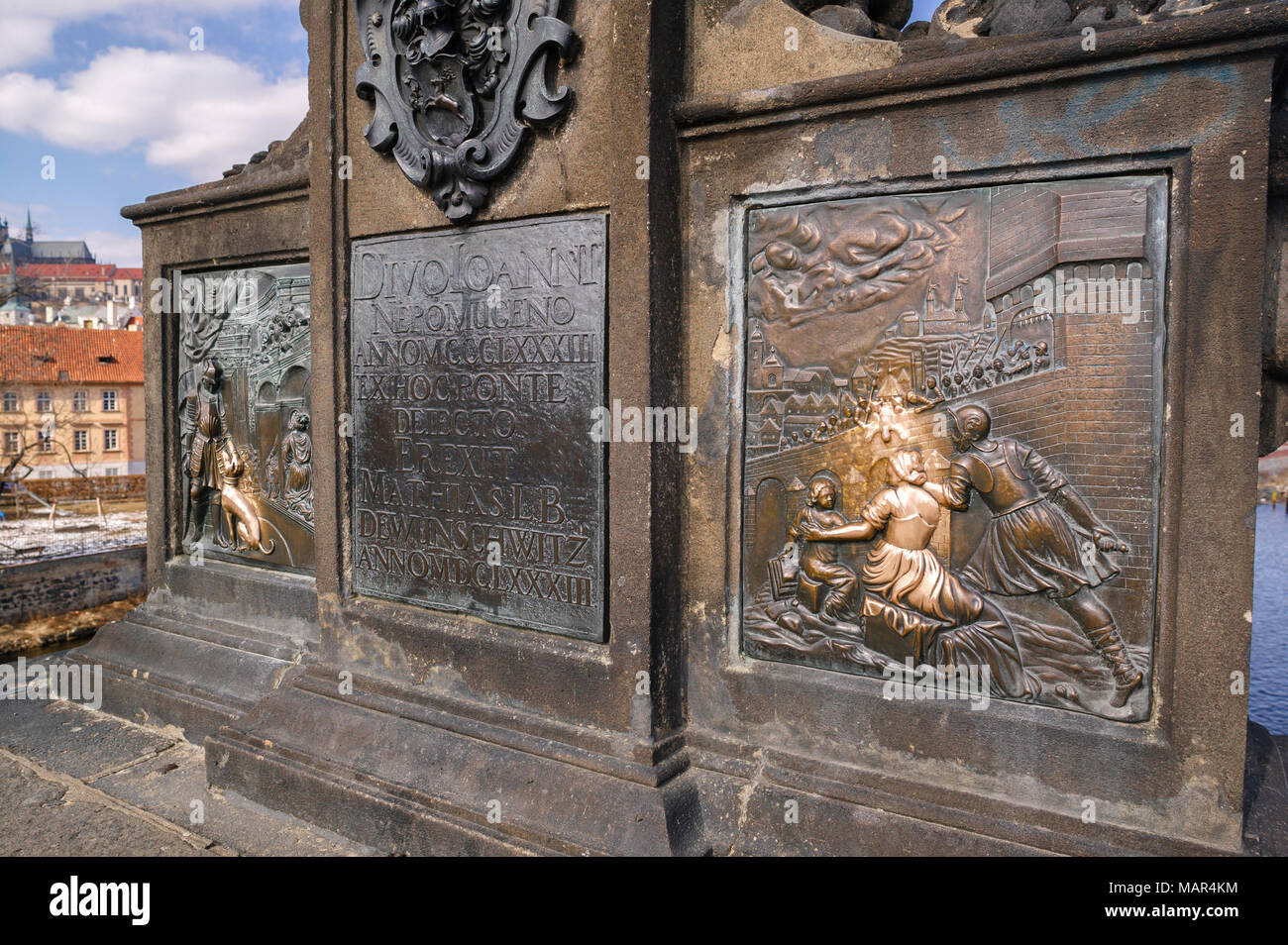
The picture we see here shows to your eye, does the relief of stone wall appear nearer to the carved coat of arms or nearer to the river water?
the carved coat of arms

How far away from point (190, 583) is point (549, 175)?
3670 millimetres

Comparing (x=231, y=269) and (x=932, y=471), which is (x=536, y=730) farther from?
(x=231, y=269)

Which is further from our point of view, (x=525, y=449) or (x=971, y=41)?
(x=525, y=449)

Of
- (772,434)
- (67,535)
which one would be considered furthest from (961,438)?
(67,535)

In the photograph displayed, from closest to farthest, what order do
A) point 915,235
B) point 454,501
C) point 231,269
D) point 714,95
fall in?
point 915,235, point 714,95, point 454,501, point 231,269

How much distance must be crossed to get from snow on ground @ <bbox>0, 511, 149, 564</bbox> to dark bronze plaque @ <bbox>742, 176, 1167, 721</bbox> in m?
15.7

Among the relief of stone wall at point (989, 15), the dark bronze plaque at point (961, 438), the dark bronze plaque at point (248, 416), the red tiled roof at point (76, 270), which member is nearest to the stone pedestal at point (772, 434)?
the dark bronze plaque at point (961, 438)

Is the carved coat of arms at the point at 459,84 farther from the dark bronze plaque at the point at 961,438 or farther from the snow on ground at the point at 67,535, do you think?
the snow on ground at the point at 67,535

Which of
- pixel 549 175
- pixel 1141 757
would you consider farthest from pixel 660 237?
pixel 1141 757

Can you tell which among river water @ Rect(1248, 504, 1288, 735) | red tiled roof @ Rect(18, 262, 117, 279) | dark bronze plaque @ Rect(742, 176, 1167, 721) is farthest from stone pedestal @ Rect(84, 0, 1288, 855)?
red tiled roof @ Rect(18, 262, 117, 279)

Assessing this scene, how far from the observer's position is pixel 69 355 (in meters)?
33.3

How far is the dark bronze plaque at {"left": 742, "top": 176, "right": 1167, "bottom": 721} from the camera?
2725 mm

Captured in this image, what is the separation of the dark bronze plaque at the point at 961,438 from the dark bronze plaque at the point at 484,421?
0.69 m

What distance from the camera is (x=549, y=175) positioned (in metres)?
3.43
